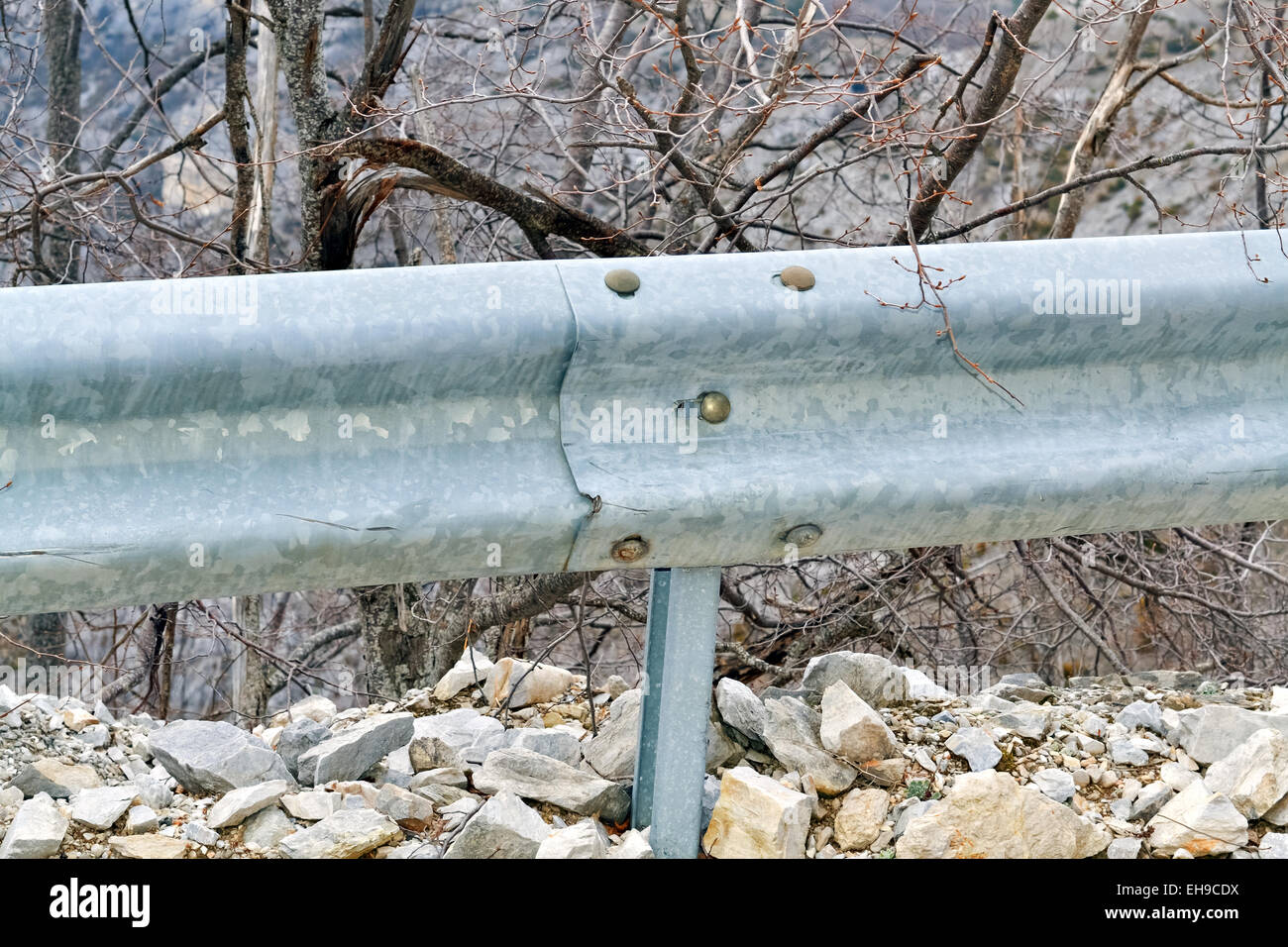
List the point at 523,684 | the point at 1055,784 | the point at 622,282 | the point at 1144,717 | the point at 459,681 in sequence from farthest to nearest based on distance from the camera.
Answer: the point at 459,681
the point at 523,684
the point at 1144,717
the point at 1055,784
the point at 622,282

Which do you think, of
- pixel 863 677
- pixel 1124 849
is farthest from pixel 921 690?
pixel 1124 849

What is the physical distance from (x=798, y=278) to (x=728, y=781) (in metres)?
0.87

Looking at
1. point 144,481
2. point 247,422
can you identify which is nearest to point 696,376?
point 247,422

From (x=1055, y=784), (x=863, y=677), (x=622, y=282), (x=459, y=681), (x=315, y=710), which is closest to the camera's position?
(x=622, y=282)

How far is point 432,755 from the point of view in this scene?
7.36ft

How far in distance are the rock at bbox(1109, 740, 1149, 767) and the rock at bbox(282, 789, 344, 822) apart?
5.00 feet

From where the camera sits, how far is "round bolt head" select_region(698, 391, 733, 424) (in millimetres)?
1764

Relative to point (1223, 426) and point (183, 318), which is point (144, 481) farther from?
point (1223, 426)

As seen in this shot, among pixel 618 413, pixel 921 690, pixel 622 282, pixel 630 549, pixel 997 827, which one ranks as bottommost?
pixel 997 827

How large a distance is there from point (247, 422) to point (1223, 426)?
1632mm

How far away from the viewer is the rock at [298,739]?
231cm

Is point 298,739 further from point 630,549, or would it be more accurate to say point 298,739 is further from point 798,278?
point 798,278

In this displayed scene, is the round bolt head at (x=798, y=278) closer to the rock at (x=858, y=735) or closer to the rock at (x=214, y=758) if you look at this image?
the rock at (x=858, y=735)

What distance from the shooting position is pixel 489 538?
1689 mm
